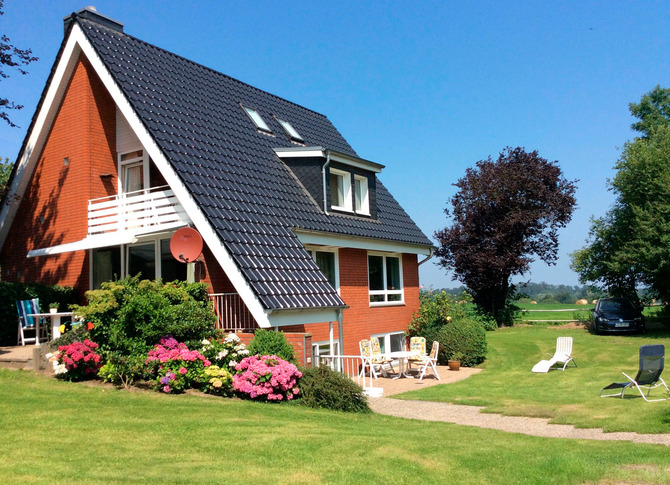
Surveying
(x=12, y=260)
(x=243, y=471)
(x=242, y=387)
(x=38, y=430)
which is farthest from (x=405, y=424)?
(x=12, y=260)

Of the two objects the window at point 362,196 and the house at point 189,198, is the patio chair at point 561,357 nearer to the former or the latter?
the house at point 189,198

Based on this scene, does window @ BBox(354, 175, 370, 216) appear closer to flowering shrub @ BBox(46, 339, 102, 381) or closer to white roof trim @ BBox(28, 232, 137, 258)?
white roof trim @ BBox(28, 232, 137, 258)

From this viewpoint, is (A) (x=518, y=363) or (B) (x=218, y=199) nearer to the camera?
(B) (x=218, y=199)

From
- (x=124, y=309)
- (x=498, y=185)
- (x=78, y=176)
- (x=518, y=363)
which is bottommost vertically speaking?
(x=518, y=363)

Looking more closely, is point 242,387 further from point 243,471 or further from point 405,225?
point 405,225

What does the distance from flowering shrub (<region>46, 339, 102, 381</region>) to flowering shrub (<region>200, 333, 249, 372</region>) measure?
214 centimetres

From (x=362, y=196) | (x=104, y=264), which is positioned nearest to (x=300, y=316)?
(x=104, y=264)

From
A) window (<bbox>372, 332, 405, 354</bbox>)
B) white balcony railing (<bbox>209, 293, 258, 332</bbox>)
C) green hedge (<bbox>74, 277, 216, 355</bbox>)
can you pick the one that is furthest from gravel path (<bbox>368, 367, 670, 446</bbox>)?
window (<bbox>372, 332, 405, 354</bbox>)

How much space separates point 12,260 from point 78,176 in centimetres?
405

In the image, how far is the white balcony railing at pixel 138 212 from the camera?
579 inches

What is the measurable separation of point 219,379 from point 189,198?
4.22 meters

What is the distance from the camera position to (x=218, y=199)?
14.4 metres

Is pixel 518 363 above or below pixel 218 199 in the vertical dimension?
below

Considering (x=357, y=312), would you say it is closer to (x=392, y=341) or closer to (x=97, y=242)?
(x=392, y=341)
